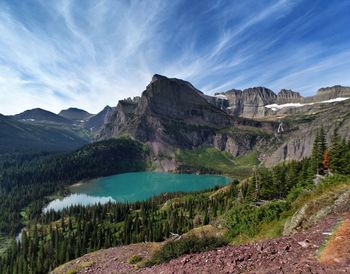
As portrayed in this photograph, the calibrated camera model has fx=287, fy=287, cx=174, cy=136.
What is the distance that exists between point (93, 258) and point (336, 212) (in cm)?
2900

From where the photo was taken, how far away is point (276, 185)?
88.8 metres

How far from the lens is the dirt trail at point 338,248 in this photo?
44.4ft

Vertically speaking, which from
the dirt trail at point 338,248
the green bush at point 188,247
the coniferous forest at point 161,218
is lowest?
the coniferous forest at point 161,218

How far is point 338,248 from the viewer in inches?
567

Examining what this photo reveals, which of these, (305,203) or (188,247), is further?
(305,203)

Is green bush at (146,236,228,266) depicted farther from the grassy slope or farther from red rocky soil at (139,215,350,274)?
the grassy slope

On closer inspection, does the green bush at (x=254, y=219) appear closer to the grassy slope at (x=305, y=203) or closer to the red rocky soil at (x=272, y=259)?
the grassy slope at (x=305, y=203)

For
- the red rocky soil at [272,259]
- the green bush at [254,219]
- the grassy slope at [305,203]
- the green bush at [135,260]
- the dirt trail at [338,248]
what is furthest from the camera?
the green bush at [254,219]

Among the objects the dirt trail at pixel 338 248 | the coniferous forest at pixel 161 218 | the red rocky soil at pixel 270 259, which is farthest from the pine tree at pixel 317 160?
the dirt trail at pixel 338 248

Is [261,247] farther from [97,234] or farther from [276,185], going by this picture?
[97,234]

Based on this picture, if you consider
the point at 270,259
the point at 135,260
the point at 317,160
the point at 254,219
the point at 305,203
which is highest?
the point at 317,160

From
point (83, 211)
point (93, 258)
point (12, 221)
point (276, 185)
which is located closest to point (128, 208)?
point (83, 211)

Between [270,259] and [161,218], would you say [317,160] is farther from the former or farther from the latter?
[270,259]

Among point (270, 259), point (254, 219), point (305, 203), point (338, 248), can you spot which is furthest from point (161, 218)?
point (338, 248)
